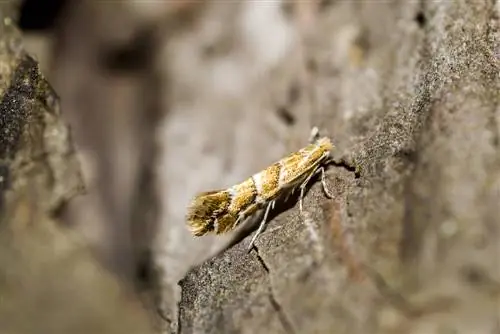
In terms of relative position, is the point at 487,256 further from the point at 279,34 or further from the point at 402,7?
the point at 279,34

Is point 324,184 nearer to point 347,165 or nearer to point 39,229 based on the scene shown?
point 347,165

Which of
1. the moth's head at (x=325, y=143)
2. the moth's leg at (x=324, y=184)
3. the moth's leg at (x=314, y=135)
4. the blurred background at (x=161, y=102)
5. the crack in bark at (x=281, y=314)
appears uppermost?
the blurred background at (x=161, y=102)

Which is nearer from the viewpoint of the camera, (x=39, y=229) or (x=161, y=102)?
(x=39, y=229)

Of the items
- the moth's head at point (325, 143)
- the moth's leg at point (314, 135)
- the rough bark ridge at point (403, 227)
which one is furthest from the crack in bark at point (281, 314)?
the moth's leg at point (314, 135)

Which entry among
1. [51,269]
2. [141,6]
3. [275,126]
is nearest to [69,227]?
[51,269]

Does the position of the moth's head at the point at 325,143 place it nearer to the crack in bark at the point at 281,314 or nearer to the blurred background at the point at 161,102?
the blurred background at the point at 161,102

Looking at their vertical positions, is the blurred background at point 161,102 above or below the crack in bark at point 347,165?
above

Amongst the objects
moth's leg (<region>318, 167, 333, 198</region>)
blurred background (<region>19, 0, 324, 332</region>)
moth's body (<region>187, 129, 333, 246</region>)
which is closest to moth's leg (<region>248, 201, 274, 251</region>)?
moth's body (<region>187, 129, 333, 246</region>)

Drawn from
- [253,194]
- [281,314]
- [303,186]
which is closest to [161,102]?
[253,194]
